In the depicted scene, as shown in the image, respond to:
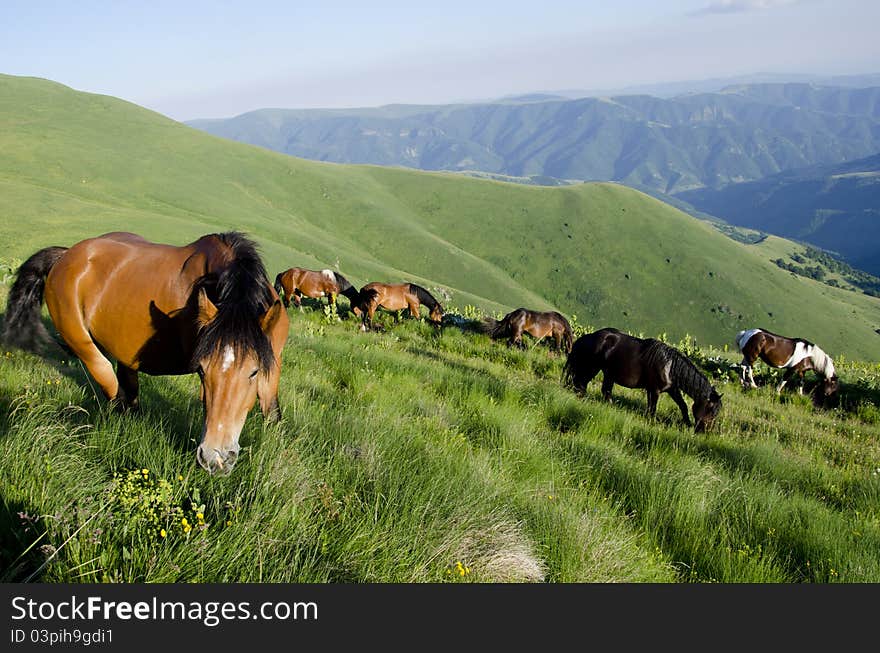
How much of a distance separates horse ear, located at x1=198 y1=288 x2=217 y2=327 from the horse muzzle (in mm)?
940

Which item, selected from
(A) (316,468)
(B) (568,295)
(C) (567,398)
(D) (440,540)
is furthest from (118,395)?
(B) (568,295)

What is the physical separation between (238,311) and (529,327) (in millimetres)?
13187

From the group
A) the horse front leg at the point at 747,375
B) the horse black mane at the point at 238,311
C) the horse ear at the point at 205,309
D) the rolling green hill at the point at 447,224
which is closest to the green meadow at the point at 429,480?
the horse front leg at the point at 747,375

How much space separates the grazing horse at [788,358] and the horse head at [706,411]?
8024 millimetres

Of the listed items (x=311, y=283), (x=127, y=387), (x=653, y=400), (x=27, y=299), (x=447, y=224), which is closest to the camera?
(x=127, y=387)

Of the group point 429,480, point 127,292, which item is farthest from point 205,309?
point 429,480

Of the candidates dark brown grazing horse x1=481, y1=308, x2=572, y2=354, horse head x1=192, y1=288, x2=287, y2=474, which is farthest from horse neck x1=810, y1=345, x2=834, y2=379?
horse head x1=192, y1=288, x2=287, y2=474

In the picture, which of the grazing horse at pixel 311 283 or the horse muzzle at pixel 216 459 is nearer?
the horse muzzle at pixel 216 459

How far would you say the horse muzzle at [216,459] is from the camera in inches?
124

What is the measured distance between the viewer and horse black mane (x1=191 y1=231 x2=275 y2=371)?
346 cm

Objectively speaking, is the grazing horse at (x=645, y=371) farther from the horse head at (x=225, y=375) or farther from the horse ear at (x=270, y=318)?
the horse head at (x=225, y=375)

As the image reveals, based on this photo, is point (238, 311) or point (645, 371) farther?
point (645, 371)

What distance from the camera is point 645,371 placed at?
960 cm

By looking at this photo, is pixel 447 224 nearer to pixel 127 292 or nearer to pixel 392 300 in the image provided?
pixel 392 300
